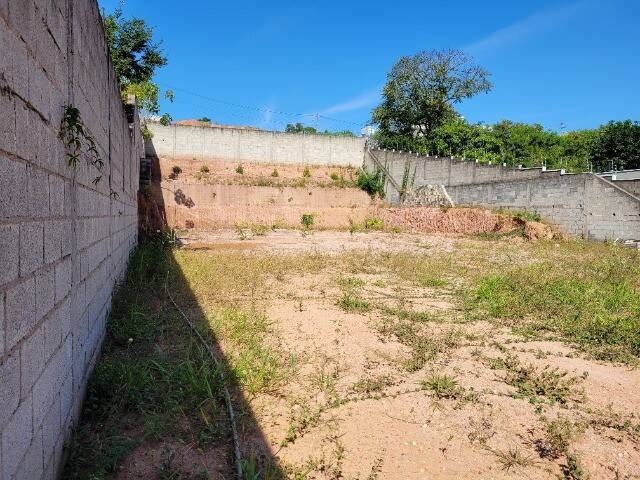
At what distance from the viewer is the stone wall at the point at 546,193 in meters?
14.4

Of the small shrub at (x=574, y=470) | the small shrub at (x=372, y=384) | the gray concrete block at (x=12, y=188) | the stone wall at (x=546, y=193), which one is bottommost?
the small shrub at (x=574, y=470)

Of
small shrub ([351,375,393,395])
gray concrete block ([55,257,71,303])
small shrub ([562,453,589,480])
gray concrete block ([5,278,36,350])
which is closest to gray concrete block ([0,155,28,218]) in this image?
gray concrete block ([5,278,36,350])

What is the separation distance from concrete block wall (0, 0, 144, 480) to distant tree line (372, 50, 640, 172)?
27.2 meters

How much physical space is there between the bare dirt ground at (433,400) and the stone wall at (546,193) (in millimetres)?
12168

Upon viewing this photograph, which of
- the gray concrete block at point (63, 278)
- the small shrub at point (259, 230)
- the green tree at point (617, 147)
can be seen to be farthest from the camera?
the green tree at point (617, 147)

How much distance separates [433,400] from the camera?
3102mm

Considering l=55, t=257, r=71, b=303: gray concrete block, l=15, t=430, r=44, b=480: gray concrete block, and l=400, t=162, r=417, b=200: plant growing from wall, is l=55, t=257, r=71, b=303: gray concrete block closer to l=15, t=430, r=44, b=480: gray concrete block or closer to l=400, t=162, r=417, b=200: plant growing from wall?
l=15, t=430, r=44, b=480: gray concrete block

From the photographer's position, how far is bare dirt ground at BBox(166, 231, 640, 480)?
2.39 metres

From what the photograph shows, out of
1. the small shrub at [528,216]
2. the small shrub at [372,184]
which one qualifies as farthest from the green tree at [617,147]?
the small shrub at [372,184]

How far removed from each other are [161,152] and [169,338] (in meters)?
23.0

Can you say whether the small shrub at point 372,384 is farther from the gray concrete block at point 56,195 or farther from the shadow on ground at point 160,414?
the gray concrete block at point 56,195

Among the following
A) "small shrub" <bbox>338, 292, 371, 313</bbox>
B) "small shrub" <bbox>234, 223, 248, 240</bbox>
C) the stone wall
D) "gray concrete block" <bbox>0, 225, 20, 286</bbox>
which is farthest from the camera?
"small shrub" <bbox>234, 223, 248, 240</bbox>

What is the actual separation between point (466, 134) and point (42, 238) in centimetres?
2922

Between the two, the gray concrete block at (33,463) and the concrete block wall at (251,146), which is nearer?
the gray concrete block at (33,463)
